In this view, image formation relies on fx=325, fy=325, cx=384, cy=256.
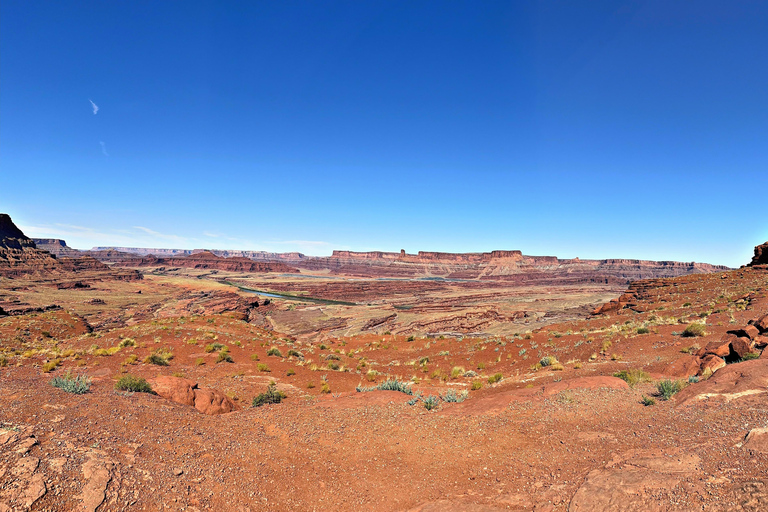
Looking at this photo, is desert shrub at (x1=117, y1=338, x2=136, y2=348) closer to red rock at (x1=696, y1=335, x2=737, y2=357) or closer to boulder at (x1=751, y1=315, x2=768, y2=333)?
red rock at (x1=696, y1=335, x2=737, y2=357)

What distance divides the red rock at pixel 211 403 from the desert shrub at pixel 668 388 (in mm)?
12024

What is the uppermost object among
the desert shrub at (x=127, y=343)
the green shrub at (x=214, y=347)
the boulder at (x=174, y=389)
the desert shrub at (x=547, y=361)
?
the boulder at (x=174, y=389)

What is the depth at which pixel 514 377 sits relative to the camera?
1446 cm

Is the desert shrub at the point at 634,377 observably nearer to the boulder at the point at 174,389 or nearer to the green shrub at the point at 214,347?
the boulder at the point at 174,389

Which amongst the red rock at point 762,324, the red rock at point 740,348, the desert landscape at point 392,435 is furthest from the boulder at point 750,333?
the red rock at point 740,348

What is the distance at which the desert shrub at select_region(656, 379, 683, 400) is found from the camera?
8.34 metres

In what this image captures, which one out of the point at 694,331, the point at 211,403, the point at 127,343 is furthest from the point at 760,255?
the point at 127,343

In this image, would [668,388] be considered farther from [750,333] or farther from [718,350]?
[750,333]

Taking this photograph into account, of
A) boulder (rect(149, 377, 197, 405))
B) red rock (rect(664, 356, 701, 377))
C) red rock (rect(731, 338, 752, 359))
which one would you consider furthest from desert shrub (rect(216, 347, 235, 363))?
red rock (rect(731, 338, 752, 359))

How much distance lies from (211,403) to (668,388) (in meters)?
12.4

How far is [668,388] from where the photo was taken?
8.37 metres

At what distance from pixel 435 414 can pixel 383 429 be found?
1640 millimetres

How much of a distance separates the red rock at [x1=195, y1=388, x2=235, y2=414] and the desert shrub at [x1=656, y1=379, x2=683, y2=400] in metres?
12.0

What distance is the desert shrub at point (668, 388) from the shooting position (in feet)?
27.3
